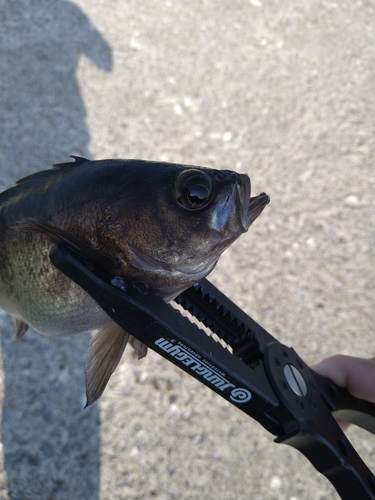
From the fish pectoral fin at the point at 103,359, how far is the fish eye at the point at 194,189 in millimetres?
374

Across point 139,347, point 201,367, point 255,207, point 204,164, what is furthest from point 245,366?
point 204,164

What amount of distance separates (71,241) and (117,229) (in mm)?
106

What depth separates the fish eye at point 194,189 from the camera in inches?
39.8

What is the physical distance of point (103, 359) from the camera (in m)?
1.17

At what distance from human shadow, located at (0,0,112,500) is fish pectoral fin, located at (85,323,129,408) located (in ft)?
2.76

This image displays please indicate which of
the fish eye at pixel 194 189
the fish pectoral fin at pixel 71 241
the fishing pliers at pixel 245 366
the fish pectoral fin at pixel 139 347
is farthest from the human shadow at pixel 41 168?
the fish eye at pixel 194 189

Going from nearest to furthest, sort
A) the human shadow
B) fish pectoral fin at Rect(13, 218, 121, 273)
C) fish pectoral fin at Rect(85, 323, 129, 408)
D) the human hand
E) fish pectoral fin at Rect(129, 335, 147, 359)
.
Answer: fish pectoral fin at Rect(13, 218, 121, 273)
fish pectoral fin at Rect(85, 323, 129, 408)
fish pectoral fin at Rect(129, 335, 147, 359)
the human hand
the human shadow

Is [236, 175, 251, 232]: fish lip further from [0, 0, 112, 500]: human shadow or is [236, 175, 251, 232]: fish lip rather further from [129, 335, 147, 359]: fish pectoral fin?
[0, 0, 112, 500]: human shadow

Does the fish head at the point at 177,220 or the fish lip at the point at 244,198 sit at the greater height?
the fish lip at the point at 244,198

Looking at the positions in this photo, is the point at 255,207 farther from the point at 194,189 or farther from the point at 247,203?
the point at 194,189

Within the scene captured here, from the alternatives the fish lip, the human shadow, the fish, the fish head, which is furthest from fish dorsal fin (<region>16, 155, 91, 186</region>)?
the human shadow

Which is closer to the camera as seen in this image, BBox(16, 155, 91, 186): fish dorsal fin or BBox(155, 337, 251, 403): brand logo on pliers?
BBox(155, 337, 251, 403): brand logo on pliers

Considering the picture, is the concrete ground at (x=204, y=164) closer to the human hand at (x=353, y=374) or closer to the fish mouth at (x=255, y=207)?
the human hand at (x=353, y=374)

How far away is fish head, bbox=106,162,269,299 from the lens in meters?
1.02
